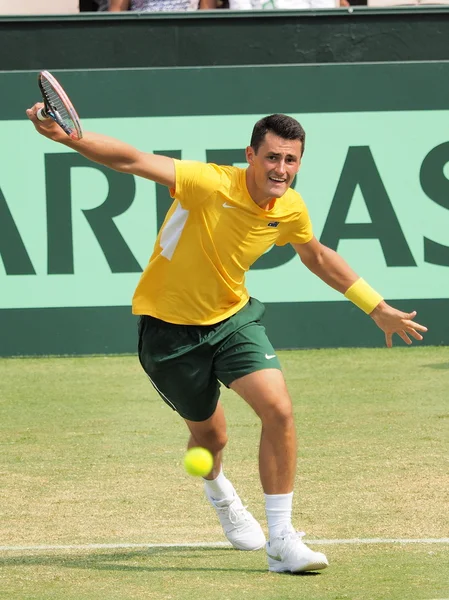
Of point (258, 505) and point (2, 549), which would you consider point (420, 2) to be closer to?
point (258, 505)

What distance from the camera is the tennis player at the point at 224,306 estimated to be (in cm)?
505

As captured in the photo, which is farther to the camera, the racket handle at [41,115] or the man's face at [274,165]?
the man's face at [274,165]

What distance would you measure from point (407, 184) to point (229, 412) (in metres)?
3.33

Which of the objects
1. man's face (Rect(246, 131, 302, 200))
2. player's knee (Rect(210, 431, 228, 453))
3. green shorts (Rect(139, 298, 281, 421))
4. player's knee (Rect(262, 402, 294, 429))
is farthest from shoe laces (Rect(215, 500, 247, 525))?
man's face (Rect(246, 131, 302, 200))

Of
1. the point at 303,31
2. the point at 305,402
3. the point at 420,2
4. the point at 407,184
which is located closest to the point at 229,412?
the point at 305,402

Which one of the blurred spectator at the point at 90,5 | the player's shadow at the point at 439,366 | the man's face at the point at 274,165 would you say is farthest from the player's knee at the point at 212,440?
the blurred spectator at the point at 90,5

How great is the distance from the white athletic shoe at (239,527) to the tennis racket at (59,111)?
6.03 ft

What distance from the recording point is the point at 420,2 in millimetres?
12078

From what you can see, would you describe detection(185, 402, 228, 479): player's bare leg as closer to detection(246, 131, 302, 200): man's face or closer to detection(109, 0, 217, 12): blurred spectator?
detection(246, 131, 302, 200): man's face

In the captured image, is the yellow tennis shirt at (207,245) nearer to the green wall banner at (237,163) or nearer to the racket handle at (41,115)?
the racket handle at (41,115)

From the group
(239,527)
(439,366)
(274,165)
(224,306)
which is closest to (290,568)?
(239,527)

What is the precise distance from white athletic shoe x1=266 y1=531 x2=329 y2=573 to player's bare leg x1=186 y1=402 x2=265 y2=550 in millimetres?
429

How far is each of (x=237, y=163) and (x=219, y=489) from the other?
19.1 ft

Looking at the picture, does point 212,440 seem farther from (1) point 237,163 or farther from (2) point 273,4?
(2) point 273,4
